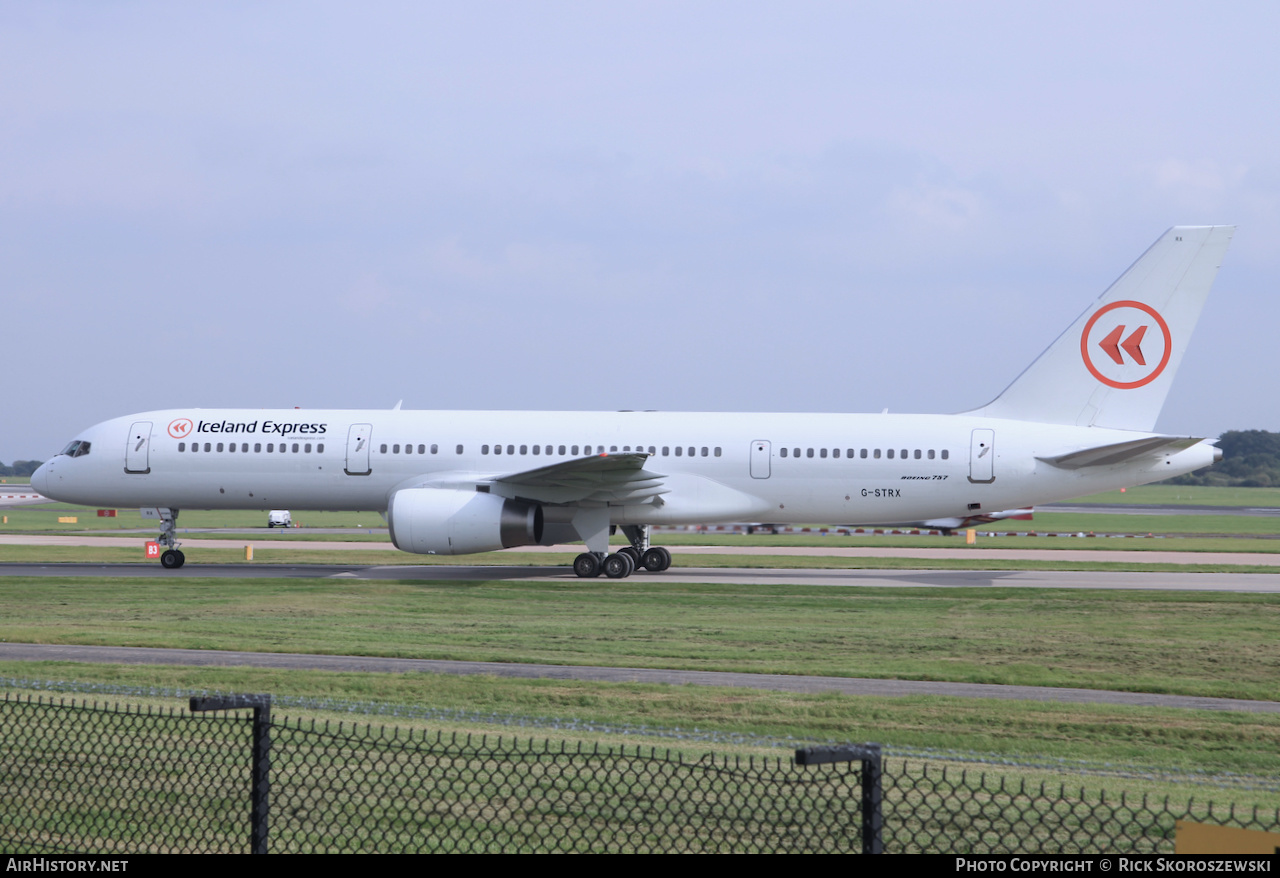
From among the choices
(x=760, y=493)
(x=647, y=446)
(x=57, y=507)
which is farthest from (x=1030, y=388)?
(x=57, y=507)

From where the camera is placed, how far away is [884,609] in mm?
24469

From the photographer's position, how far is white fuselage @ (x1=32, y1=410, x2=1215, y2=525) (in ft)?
103

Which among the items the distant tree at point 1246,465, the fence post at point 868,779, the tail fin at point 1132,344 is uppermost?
the distant tree at point 1246,465

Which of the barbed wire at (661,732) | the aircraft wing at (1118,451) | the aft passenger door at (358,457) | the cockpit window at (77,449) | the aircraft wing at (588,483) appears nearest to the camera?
the barbed wire at (661,732)

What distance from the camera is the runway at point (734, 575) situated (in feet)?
98.3

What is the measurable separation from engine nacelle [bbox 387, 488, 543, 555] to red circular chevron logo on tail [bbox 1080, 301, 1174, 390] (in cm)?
1522

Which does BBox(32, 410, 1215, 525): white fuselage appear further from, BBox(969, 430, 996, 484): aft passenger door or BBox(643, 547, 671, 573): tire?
BBox(643, 547, 671, 573): tire

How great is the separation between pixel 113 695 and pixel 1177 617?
61.7 feet

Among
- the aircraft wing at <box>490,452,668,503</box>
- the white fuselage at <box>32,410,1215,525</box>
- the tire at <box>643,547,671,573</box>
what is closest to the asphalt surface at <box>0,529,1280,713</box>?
the tire at <box>643,547,671,573</box>

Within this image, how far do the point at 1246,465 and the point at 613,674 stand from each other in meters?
176

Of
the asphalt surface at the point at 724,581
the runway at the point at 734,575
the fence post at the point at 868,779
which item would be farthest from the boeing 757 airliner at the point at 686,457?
the fence post at the point at 868,779

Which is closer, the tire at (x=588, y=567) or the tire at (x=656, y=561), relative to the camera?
the tire at (x=588, y=567)

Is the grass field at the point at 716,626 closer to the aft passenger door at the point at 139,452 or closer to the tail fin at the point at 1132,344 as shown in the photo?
the aft passenger door at the point at 139,452

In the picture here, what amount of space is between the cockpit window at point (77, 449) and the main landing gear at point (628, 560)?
14.4m
